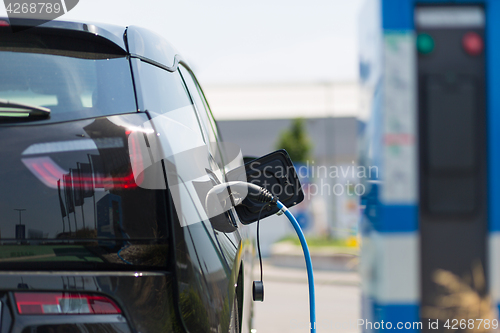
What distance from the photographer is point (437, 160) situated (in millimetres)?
2246

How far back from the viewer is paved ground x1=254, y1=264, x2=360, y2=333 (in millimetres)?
5812

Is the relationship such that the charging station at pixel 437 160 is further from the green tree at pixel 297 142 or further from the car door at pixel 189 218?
the green tree at pixel 297 142

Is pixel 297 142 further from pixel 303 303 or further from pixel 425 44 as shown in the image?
pixel 425 44

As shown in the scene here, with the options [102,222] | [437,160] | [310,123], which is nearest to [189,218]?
[102,222]

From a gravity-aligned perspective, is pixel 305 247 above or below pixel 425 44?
below

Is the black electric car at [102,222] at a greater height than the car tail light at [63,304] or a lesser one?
greater

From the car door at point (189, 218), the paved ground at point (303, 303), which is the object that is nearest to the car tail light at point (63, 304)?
the car door at point (189, 218)

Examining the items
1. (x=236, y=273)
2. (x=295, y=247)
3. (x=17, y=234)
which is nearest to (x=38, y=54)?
(x=17, y=234)

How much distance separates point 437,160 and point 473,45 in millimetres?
615

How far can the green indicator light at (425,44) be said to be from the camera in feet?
7.56

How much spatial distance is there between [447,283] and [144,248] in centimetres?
166

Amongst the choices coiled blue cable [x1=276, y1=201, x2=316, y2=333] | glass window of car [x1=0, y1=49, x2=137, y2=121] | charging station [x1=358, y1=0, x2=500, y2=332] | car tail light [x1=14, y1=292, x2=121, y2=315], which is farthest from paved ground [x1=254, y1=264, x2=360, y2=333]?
glass window of car [x1=0, y1=49, x2=137, y2=121]

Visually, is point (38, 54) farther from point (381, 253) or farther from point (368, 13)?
point (368, 13)

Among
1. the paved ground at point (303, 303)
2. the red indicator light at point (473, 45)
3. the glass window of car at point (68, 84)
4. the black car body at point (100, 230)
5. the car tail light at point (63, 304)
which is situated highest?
the red indicator light at point (473, 45)
